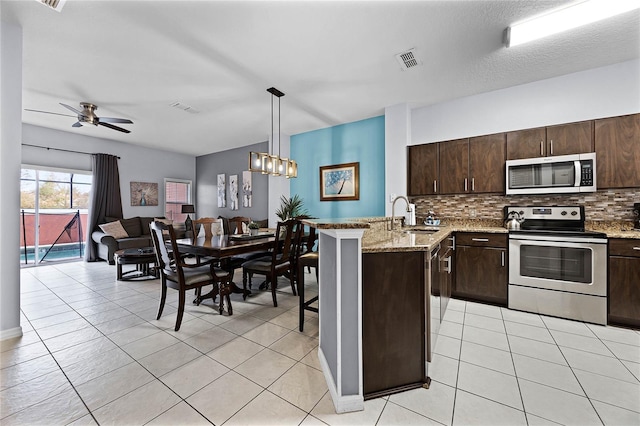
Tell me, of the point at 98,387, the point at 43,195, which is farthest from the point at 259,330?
the point at 43,195

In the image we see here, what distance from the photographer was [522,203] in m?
3.35

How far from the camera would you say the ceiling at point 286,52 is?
7.00ft

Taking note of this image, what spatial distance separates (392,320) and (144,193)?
7.43 m

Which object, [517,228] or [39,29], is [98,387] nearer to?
[39,29]

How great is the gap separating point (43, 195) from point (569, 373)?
8.53 meters

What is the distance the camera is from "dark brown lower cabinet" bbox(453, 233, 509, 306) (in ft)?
9.86

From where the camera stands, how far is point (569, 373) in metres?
1.81

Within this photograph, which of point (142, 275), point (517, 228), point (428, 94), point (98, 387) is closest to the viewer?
point (98, 387)

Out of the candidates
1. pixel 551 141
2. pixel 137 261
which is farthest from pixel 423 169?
pixel 137 261

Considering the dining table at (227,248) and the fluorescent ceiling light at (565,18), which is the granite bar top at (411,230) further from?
the fluorescent ceiling light at (565,18)

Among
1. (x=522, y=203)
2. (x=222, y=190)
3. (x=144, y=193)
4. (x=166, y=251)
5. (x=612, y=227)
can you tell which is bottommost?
(x=166, y=251)

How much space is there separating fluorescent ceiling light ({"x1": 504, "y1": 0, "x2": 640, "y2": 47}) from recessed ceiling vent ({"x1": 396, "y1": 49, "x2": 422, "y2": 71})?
80cm

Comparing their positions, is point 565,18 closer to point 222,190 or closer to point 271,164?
point 271,164

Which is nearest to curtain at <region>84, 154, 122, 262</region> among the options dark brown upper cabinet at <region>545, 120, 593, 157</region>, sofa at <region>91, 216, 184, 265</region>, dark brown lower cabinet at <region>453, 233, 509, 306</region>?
sofa at <region>91, 216, 184, 265</region>
